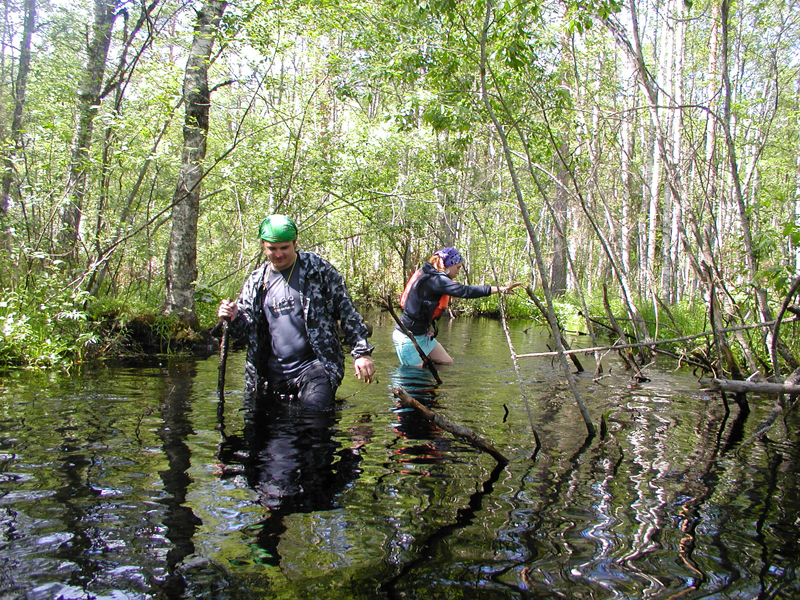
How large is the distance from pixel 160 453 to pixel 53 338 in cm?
427

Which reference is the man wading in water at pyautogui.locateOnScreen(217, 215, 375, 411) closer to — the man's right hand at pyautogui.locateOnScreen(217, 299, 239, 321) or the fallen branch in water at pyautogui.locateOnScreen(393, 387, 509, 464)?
the man's right hand at pyautogui.locateOnScreen(217, 299, 239, 321)

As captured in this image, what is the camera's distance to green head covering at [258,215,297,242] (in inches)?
180

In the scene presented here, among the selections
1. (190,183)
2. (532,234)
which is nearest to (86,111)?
(190,183)

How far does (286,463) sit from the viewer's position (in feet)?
12.2

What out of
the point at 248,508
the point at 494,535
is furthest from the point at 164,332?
the point at 494,535

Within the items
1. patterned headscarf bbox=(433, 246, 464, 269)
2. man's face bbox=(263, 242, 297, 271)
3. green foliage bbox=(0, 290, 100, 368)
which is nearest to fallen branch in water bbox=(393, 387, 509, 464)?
man's face bbox=(263, 242, 297, 271)

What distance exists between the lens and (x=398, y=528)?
9.04ft

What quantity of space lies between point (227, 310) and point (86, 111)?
632cm

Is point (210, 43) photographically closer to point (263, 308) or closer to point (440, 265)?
point (440, 265)

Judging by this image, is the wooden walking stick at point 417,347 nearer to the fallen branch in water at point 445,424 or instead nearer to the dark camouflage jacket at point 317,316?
the dark camouflage jacket at point 317,316

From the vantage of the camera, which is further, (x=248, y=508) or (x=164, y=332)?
(x=164, y=332)

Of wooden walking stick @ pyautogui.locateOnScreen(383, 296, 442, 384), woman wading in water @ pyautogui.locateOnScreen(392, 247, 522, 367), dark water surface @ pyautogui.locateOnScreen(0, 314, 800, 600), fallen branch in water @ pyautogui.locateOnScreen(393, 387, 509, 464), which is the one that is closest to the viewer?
dark water surface @ pyautogui.locateOnScreen(0, 314, 800, 600)

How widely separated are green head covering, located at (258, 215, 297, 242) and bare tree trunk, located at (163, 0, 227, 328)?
5.00m

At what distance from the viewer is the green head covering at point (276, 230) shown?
15.0 feet
